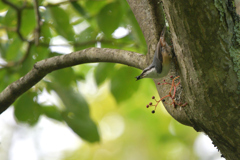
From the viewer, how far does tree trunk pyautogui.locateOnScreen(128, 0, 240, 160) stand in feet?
3.83

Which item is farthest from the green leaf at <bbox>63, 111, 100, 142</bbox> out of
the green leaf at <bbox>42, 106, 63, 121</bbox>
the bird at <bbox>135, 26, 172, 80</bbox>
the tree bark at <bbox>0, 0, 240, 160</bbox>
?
the tree bark at <bbox>0, 0, 240, 160</bbox>

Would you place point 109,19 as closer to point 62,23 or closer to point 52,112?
point 62,23

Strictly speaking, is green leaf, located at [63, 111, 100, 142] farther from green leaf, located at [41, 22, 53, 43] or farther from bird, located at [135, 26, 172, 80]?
green leaf, located at [41, 22, 53, 43]

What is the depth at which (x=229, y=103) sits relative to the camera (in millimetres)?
1281

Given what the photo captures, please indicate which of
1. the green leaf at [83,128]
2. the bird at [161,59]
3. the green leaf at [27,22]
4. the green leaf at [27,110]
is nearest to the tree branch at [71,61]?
the bird at [161,59]

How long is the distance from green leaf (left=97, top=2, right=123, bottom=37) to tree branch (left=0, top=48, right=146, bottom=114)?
2.04 feet

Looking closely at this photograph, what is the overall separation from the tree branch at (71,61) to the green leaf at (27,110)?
0.37 m

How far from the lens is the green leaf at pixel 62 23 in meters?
2.66

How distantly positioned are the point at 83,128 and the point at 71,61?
0.63m

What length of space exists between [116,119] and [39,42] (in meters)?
5.39

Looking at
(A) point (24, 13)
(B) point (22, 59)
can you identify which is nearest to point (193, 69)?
(B) point (22, 59)

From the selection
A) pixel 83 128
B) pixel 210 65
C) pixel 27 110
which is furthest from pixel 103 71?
pixel 210 65

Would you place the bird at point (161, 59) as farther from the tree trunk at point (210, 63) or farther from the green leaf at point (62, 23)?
the green leaf at point (62, 23)

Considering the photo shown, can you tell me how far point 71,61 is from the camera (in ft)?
6.41
